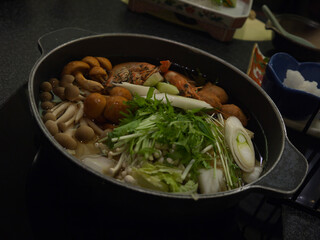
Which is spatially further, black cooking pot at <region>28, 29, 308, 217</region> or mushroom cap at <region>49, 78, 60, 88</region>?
mushroom cap at <region>49, 78, 60, 88</region>

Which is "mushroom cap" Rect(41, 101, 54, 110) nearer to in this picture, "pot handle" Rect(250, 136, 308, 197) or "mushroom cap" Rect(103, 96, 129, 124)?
"mushroom cap" Rect(103, 96, 129, 124)

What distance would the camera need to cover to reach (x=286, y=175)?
0.83 m

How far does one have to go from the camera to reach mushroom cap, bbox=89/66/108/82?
1.25 meters

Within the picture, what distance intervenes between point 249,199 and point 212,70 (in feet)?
1.71

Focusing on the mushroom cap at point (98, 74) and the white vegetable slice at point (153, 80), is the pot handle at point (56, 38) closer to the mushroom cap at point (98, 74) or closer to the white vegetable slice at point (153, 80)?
the mushroom cap at point (98, 74)

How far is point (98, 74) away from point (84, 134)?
0.31 m

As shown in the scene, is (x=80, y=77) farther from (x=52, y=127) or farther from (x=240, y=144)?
(x=240, y=144)

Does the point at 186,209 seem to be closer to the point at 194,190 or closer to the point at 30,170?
the point at 194,190

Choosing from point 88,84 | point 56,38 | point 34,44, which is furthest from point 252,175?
point 34,44

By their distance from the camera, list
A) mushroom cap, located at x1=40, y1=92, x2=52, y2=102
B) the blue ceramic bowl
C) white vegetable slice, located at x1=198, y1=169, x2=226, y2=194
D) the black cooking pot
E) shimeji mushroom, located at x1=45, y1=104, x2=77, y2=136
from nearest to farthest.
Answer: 1. the black cooking pot
2. white vegetable slice, located at x1=198, y1=169, x2=226, y2=194
3. shimeji mushroom, located at x1=45, y1=104, x2=77, y2=136
4. mushroom cap, located at x1=40, y1=92, x2=52, y2=102
5. the blue ceramic bowl

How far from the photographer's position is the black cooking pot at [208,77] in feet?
2.42

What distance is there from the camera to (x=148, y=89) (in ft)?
3.96

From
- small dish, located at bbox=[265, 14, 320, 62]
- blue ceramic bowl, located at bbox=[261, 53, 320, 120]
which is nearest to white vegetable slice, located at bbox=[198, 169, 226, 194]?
blue ceramic bowl, located at bbox=[261, 53, 320, 120]

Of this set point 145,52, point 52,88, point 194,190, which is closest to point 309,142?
point 194,190
